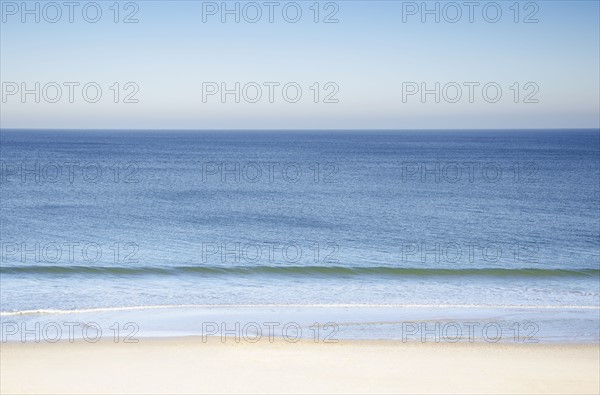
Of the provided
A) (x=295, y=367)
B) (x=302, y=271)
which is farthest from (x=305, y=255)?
(x=295, y=367)

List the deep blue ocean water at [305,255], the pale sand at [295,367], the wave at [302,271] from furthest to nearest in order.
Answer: the wave at [302,271], the deep blue ocean water at [305,255], the pale sand at [295,367]

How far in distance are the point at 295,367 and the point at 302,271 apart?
10518mm

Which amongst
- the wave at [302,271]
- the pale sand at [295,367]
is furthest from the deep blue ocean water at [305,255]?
the pale sand at [295,367]

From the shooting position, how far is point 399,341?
14.1 meters

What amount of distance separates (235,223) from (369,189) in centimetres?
1864

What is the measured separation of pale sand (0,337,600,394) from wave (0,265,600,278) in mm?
8413

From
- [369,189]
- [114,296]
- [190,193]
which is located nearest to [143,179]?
[190,193]

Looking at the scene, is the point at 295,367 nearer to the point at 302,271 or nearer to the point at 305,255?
the point at 302,271

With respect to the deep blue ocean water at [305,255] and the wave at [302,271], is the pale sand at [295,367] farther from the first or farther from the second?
the wave at [302,271]

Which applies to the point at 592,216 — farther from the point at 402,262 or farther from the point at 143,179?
the point at 143,179

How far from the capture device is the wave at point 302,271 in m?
21.9

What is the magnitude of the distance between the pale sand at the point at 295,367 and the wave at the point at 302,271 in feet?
27.6

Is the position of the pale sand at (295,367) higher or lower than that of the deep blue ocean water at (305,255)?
lower

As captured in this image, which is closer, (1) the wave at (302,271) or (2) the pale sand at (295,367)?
(2) the pale sand at (295,367)
